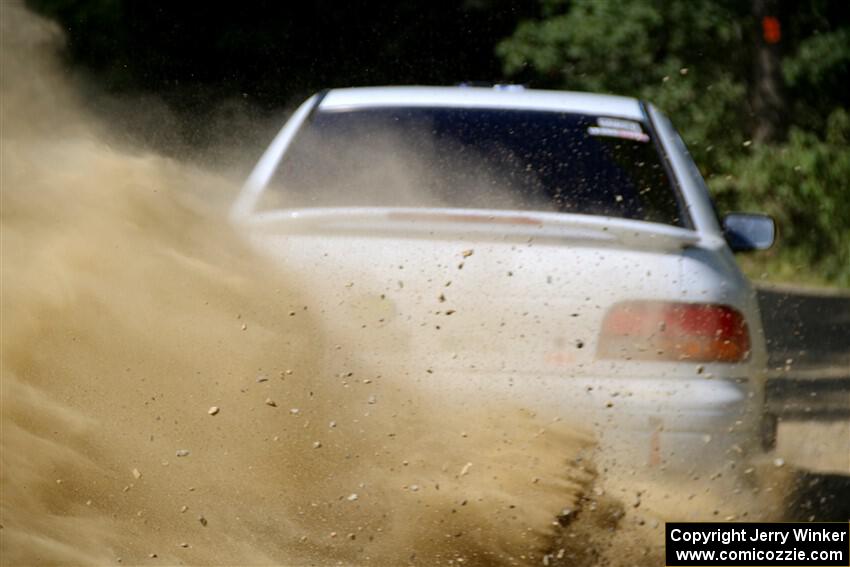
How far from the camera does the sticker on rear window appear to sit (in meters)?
6.00

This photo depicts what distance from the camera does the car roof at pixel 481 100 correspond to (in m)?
6.15

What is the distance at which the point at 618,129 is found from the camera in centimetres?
606

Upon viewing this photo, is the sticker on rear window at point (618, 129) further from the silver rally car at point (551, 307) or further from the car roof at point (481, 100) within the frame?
the silver rally car at point (551, 307)

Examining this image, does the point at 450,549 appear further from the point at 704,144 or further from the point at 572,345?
the point at 704,144

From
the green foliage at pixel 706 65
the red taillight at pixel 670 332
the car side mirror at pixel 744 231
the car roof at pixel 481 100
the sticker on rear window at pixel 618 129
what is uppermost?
the green foliage at pixel 706 65

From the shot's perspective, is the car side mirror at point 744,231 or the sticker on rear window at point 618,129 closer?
the car side mirror at point 744,231

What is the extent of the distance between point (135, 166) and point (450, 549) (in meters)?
1.90

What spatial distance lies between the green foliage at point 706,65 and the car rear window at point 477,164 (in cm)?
1206

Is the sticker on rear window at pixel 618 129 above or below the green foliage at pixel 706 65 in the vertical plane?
below

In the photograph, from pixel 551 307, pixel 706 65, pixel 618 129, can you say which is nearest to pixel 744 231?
pixel 618 129

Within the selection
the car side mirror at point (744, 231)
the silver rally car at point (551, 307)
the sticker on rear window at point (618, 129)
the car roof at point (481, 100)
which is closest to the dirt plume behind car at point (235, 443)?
the silver rally car at point (551, 307)

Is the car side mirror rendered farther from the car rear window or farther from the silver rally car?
the silver rally car

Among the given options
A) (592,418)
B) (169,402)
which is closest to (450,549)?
(592,418)

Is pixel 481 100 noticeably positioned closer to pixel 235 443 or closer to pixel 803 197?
pixel 235 443
